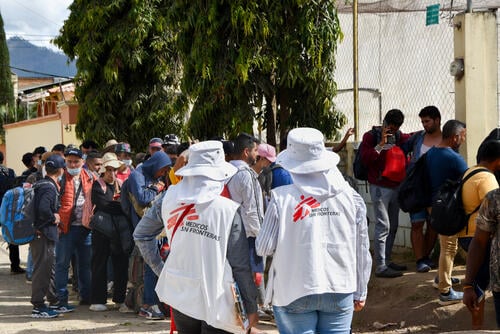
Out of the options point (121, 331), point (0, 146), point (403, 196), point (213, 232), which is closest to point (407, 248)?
point (403, 196)

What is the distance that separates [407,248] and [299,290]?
19.7 feet

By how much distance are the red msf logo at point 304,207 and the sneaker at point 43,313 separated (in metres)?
5.69

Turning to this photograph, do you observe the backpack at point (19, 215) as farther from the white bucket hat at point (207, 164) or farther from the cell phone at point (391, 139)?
the white bucket hat at point (207, 164)

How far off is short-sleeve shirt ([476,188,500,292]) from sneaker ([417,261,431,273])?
393 centimetres

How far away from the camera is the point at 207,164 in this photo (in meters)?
5.23

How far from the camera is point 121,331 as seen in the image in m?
8.88

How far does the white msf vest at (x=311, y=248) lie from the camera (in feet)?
15.9

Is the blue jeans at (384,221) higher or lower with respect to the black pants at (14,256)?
higher

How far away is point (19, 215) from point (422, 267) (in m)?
4.58

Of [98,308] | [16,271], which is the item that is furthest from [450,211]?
[16,271]

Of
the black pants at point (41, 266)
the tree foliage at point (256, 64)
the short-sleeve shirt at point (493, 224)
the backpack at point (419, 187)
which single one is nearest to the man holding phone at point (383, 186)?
the backpack at point (419, 187)

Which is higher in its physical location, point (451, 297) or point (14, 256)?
point (451, 297)

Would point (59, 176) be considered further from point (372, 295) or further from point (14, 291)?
point (372, 295)

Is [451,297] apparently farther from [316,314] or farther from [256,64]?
[256,64]
